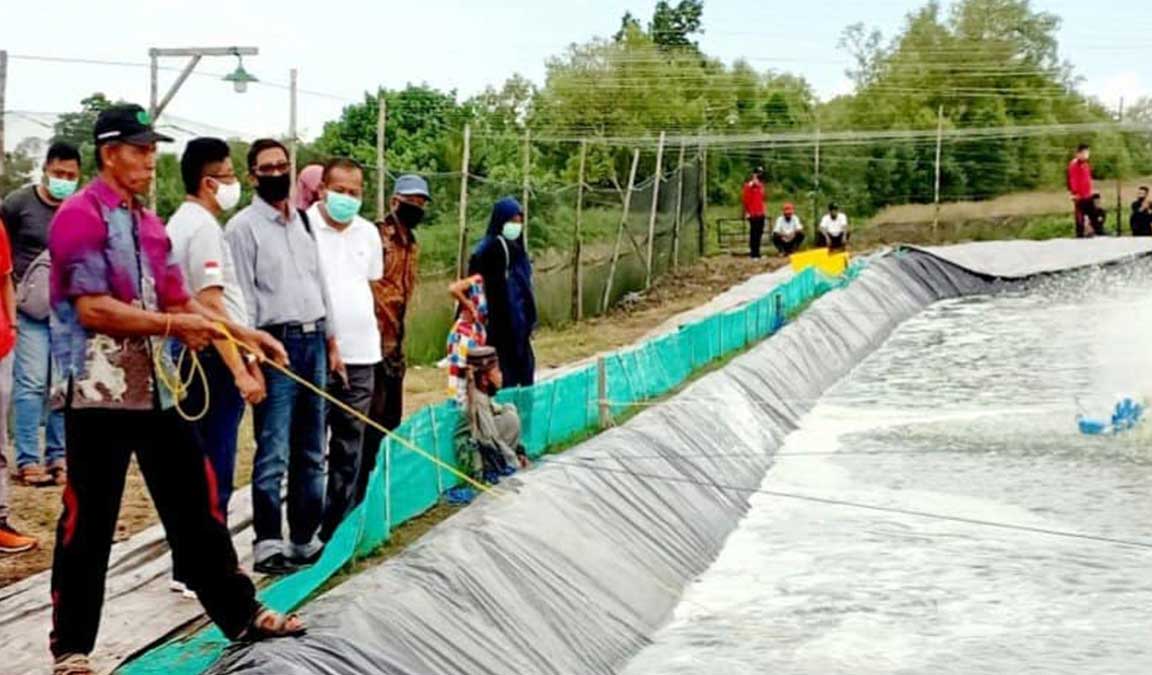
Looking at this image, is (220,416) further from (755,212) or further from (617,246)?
(755,212)

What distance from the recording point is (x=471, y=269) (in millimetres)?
8766

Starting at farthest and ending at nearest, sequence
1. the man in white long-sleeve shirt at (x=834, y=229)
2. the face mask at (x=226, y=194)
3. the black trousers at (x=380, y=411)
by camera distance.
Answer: the man in white long-sleeve shirt at (x=834, y=229) → the black trousers at (x=380, y=411) → the face mask at (x=226, y=194)

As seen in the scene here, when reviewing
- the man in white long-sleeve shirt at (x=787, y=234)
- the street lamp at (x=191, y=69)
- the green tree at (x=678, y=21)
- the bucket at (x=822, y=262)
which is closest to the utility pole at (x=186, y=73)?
the street lamp at (x=191, y=69)

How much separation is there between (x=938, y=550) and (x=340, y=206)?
3953 millimetres

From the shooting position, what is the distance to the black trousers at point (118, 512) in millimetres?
4238

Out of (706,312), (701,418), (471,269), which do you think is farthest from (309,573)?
(706,312)

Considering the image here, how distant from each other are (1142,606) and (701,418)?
346cm

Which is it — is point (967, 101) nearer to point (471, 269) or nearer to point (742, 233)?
point (742, 233)

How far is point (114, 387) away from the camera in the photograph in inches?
167

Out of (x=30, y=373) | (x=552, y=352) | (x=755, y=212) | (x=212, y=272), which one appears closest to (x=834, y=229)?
(x=755, y=212)

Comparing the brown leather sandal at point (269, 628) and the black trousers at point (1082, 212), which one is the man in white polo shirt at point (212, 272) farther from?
the black trousers at point (1082, 212)

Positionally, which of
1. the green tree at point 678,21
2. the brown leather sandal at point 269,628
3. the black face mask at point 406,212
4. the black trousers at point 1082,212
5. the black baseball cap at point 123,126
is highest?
the green tree at point 678,21

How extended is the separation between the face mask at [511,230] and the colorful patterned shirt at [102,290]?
4296 millimetres

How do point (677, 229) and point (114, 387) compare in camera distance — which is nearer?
point (114, 387)
